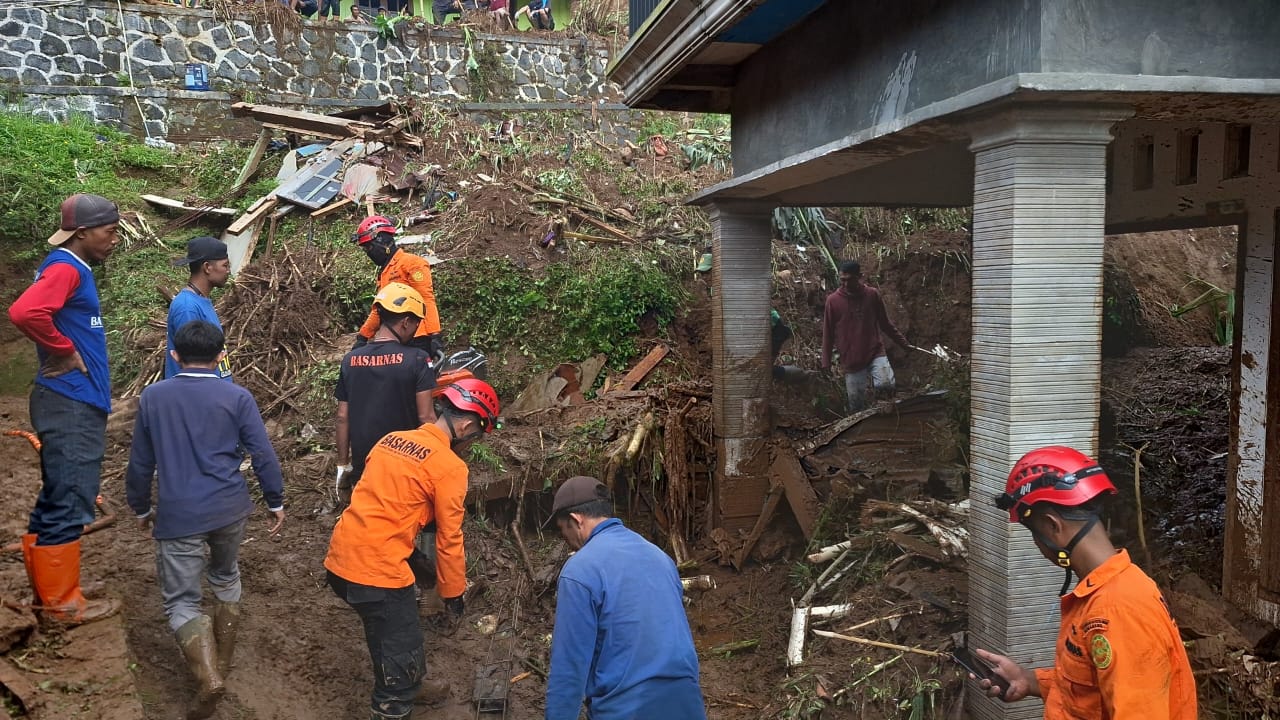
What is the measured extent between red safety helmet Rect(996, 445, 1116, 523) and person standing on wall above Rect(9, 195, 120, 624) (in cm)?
427

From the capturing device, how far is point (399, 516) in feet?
13.6

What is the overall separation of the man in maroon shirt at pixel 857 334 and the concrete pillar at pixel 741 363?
6.06 ft

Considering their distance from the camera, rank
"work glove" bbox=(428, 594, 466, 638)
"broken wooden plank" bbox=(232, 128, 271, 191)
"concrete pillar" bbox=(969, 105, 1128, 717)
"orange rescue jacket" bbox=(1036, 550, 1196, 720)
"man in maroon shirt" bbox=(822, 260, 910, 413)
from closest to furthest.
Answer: "orange rescue jacket" bbox=(1036, 550, 1196, 720), "concrete pillar" bbox=(969, 105, 1128, 717), "work glove" bbox=(428, 594, 466, 638), "man in maroon shirt" bbox=(822, 260, 910, 413), "broken wooden plank" bbox=(232, 128, 271, 191)

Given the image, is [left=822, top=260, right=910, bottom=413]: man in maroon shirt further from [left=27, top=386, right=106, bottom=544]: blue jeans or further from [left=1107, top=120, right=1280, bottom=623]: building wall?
[left=27, top=386, right=106, bottom=544]: blue jeans

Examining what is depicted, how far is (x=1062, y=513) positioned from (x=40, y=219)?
11.8 metres

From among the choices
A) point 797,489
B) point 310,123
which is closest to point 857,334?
point 797,489

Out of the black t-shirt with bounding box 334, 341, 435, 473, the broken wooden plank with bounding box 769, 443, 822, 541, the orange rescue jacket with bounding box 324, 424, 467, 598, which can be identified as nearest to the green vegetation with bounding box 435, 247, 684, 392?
the broken wooden plank with bounding box 769, 443, 822, 541

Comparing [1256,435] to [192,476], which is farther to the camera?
[1256,435]

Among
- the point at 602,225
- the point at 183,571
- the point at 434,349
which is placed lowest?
the point at 183,571

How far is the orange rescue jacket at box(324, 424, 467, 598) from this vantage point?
13.5 ft

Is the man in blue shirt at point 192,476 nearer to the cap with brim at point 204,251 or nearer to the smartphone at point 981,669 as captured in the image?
the cap with brim at point 204,251

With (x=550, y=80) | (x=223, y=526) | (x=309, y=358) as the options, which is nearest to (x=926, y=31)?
(x=223, y=526)

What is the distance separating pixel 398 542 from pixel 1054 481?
118 inches

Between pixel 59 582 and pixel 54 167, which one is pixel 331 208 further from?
pixel 59 582
